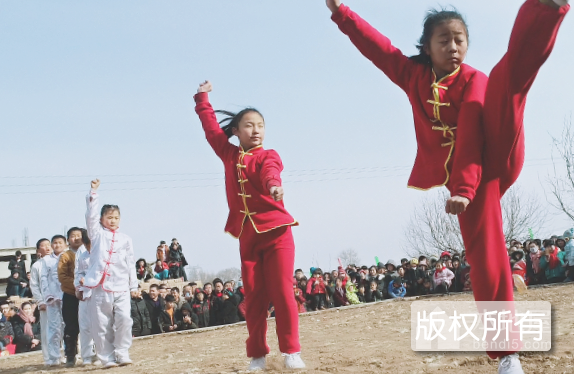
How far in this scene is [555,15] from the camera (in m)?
3.24

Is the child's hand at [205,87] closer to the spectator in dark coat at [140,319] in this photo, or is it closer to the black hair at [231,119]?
the black hair at [231,119]

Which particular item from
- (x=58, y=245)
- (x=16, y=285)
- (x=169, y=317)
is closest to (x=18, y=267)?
(x=16, y=285)

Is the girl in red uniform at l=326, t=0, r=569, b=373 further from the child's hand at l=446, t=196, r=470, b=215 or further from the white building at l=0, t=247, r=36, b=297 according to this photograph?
the white building at l=0, t=247, r=36, b=297

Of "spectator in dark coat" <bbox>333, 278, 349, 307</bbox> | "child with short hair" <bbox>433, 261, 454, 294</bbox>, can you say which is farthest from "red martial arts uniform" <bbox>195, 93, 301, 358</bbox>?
"child with short hair" <bbox>433, 261, 454, 294</bbox>

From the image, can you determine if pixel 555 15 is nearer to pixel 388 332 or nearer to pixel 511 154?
pixel 511 154

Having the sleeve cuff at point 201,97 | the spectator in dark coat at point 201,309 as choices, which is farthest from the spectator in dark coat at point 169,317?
the sleeve cuff at point 201,97

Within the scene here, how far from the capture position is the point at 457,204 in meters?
3.60

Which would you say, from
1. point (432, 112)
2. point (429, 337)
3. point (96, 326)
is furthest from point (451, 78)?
point (96, 326)

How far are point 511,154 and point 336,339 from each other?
4658 millimetres

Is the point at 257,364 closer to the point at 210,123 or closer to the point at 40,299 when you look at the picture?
the point at 210,123

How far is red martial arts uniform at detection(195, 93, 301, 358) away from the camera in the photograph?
5.39 metres

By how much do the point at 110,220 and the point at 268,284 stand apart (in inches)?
116

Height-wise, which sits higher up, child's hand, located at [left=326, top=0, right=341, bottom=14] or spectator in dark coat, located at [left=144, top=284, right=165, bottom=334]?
child's hand, located at [left=326, top=0, right=341, bottom=14]

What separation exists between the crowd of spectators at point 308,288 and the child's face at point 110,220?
638cm
